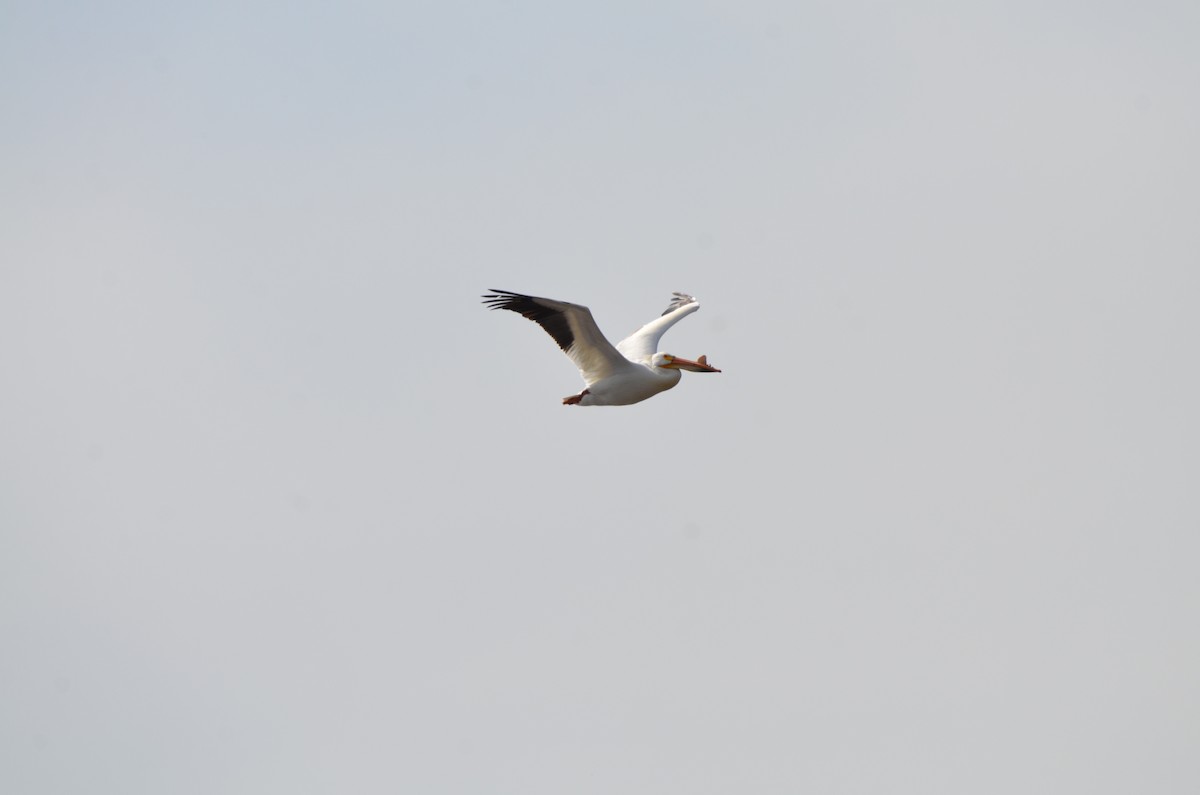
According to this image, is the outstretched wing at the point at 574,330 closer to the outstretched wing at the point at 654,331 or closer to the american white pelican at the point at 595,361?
the american white pelican at the point at 595,361

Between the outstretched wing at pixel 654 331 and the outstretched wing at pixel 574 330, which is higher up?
the outstretched wing at pixel 654 331

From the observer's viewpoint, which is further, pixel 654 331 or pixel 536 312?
pixel 654 331

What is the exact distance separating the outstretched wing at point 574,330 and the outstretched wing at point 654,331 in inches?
75.4

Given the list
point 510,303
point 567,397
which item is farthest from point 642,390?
point 510,303

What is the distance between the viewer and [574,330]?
2245 centimetres

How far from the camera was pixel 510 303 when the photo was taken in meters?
22.1

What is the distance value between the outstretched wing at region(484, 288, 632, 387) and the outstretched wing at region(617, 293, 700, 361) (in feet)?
6.29

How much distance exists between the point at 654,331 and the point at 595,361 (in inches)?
126

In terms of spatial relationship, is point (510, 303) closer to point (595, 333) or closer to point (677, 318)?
point (595, 333)

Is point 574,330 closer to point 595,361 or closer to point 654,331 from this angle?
point 595,361

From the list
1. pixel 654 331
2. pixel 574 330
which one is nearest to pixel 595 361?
pixel 574 330

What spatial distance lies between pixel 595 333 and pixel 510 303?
3.78 ft

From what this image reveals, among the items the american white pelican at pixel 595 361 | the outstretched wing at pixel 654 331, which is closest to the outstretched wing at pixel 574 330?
the american white pelican at pixel 595 361

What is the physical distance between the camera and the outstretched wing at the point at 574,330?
22.0m
